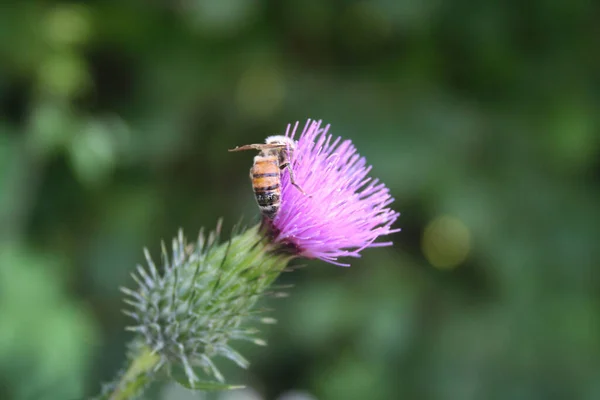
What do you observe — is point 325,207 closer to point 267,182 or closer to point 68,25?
point 267,182

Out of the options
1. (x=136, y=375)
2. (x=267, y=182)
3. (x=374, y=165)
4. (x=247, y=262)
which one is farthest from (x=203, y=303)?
(x=374, y=165)

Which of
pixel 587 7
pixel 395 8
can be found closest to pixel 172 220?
pixel 395 8

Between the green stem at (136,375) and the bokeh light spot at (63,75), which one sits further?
the bokeh light spot at (63,75)

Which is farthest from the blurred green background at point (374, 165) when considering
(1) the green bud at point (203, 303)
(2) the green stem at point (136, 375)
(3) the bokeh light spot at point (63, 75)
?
(2) the green stem at point (136, 375)

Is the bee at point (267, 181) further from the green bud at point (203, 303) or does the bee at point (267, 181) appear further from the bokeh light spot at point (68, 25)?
the bokeh light spot at point (68, 25)

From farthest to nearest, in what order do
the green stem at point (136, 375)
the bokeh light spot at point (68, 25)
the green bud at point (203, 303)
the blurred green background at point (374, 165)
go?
the blurred green background at point (374, 165)
the bokeh light spot at point (68, 25)
the green bud at point (203, 303)
the green stem at point (136, 375)

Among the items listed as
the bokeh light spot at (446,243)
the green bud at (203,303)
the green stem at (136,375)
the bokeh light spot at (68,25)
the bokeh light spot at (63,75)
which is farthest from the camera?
the bokeh light spot at (446,243)
